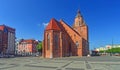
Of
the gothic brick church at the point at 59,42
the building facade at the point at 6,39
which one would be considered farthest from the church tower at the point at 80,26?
the building facade at the point at 6,39

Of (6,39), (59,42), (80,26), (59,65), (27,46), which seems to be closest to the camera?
(59,65)

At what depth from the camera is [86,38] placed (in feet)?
303

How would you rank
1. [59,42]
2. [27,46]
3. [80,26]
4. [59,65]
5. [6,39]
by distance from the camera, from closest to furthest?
[59,65] → [59,42] → [80,26] → [6,39] → [27,46]

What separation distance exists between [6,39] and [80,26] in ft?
159

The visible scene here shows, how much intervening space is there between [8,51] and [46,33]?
55332mm

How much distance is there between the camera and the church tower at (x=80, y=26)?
92406 millimetres

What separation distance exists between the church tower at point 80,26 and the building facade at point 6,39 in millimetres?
45431

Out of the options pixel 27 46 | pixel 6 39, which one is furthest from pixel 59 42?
pixel 27 46

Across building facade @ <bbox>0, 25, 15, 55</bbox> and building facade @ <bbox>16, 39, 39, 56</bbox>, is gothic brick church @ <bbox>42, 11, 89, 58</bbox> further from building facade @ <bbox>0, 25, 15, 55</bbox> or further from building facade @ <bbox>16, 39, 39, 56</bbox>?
building facade @ <bbox>16, 39, 39, 56</bbox>

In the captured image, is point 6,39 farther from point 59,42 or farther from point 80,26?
point 59,42

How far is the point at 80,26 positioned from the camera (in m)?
94.2

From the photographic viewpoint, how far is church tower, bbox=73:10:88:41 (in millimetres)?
92406

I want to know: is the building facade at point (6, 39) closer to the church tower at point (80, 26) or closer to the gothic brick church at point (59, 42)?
the gothic brick church at point (59, 42)

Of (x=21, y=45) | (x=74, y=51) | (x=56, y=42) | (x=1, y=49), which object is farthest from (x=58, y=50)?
(x=21, y=45)
